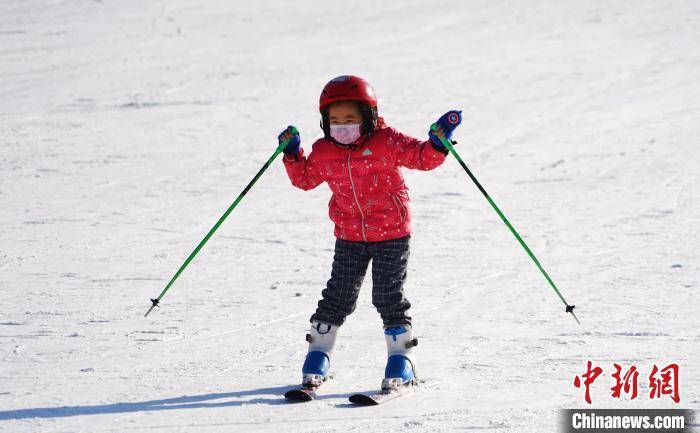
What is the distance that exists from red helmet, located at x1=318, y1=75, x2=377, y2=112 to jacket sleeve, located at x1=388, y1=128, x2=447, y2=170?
0.19 metres

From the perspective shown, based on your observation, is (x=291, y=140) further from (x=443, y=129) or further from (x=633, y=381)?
(x=633, y=381)

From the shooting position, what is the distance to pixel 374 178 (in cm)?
434

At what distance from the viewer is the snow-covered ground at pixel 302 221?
14.4 feet

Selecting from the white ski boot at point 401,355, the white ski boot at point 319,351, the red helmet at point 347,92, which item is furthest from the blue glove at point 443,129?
the white ski boot at point 319,351

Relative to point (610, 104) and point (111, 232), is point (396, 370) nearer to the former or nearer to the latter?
point (111, 232)

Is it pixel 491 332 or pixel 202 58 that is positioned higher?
pixel 202 58

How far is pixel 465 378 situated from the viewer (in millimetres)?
4527

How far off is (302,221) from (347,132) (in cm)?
414

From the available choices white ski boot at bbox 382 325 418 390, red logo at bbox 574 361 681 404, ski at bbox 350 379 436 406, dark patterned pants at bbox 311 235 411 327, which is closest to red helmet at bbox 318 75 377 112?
dark patterned pants at bbox 311 235 411 327

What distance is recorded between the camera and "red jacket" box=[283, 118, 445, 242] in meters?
4.29

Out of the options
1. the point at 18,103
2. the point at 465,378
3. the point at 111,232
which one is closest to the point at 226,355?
the point at 465,378

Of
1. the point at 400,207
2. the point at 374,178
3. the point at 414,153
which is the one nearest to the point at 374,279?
the point at 400,207

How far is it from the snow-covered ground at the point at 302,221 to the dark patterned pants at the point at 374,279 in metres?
0.34

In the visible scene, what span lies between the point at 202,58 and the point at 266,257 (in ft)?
32.9
